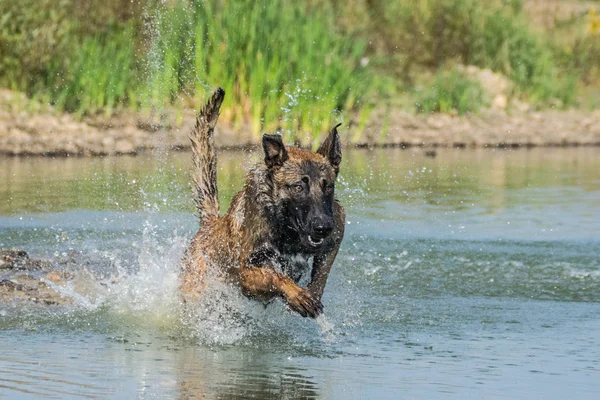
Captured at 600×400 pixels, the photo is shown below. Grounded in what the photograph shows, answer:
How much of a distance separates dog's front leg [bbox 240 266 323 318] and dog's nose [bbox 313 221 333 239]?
343 millimetres

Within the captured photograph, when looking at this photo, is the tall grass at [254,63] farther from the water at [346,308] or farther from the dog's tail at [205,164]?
the dog's tail at [205,164]

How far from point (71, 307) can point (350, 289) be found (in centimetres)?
218

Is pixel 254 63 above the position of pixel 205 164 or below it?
above

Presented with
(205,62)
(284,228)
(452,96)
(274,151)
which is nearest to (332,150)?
(274,151)

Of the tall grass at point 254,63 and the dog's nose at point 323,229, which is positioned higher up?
the tall grass at point 254,63

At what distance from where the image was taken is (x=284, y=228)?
26.2ft

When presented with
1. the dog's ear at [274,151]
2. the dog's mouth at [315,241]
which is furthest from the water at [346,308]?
the dog's ear at [274,151]

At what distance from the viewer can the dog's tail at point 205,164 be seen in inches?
354

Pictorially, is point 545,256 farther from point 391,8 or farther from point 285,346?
point 391,8

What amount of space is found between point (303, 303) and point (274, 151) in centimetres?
101

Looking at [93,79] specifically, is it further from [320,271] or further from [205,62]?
[320,271]

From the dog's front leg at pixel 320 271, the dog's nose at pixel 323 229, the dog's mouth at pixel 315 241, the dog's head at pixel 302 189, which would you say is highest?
the dog's head at pixel 302 189

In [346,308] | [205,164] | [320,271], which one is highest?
[205,164]

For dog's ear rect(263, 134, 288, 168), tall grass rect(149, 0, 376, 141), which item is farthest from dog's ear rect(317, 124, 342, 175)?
tall grass rect(149, 0, 376, 141)
